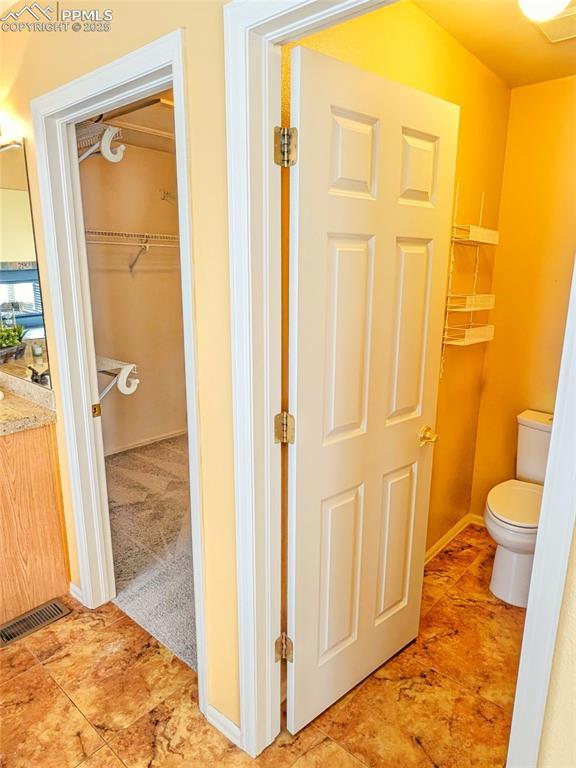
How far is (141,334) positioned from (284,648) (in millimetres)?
3073

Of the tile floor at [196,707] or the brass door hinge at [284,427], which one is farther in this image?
the tile floor at [196,707]

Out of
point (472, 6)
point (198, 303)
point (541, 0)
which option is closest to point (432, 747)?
point (198, 303)

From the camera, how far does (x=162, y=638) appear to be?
2.10 metres

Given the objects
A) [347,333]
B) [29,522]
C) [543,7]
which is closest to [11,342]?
[29,522]

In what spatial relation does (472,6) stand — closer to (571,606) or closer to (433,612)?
(571,606)

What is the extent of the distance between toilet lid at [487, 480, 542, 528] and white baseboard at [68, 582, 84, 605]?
197 centimetres

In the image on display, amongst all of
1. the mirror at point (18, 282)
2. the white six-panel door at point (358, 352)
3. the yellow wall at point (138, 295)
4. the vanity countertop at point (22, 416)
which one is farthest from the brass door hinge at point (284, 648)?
the yellow wall at point (138, 295)

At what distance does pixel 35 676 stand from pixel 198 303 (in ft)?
5.27

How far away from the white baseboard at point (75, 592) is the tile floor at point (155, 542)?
0.55 feet

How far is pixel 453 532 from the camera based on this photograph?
2.87m

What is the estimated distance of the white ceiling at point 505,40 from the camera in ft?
5.64

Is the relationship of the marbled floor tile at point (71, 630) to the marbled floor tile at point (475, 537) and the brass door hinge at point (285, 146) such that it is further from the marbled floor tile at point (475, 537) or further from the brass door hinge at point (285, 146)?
the brass door hinge at point (285, 146)

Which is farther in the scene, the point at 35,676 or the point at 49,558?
the point at 49,558

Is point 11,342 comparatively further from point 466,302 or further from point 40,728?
point 466,302
